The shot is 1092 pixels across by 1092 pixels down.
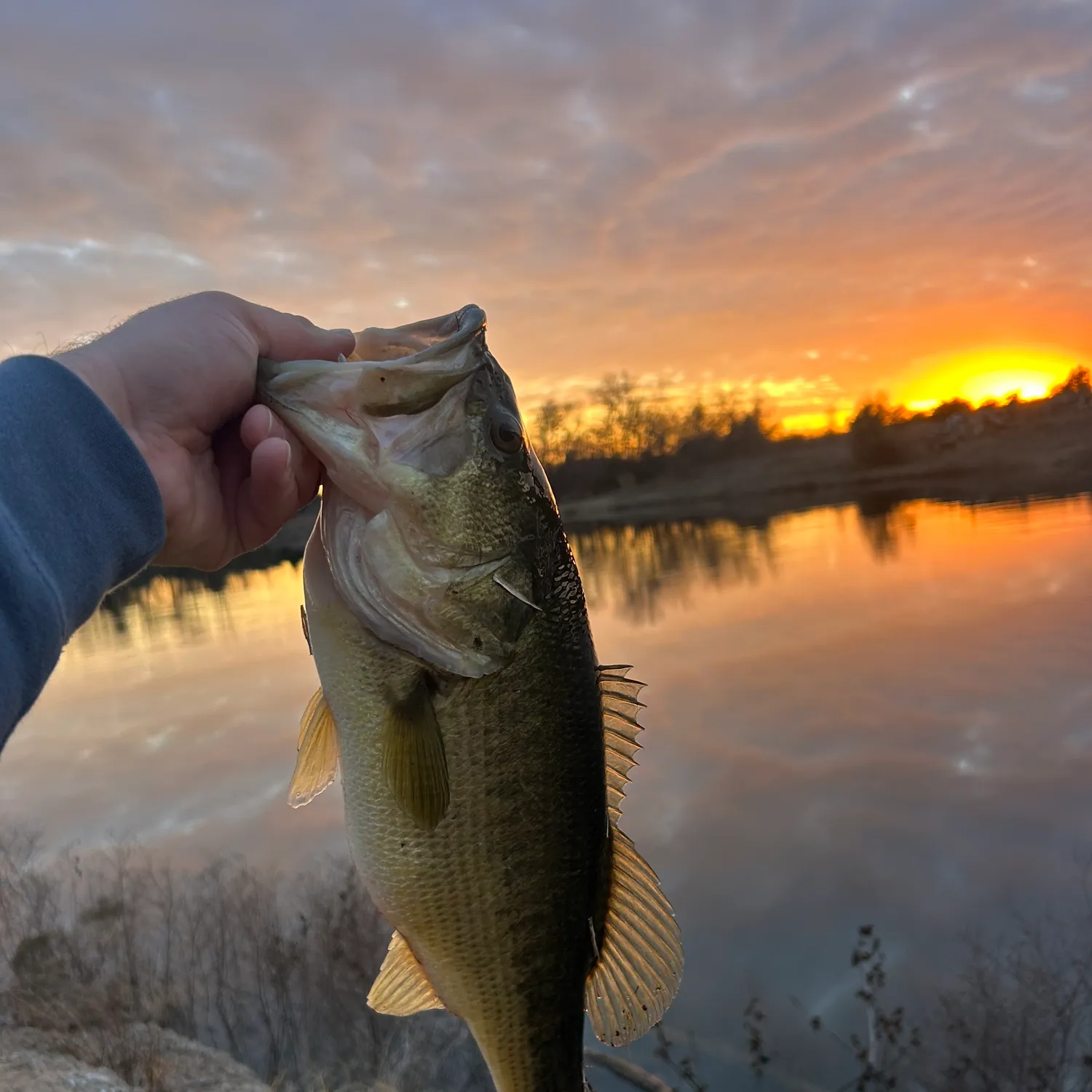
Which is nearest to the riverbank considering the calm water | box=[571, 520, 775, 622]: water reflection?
box=[571, 520, 775, 622]: water reflection

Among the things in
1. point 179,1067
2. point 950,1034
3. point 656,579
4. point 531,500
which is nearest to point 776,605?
point 656,579

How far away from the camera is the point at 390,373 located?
1704 mm

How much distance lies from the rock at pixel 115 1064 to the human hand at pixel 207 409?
4.28 metres

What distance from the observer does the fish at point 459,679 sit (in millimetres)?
1741

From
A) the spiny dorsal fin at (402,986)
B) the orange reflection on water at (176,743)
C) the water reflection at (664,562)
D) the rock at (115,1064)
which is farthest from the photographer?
the water reflection at (664,562)

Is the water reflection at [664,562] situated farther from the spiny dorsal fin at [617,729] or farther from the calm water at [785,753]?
the spiny dorsal fin at [617,729]

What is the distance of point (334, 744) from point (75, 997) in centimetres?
561

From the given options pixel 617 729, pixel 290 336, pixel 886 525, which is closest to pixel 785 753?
pixel 617 729

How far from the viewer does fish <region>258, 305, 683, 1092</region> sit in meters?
1.74

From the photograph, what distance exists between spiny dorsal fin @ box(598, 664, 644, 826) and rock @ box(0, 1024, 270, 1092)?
4.37 m

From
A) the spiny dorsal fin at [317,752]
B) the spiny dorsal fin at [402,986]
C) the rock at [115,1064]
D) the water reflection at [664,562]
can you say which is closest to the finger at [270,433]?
the spiny dorsal fin at [317,752]

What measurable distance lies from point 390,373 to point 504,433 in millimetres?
284

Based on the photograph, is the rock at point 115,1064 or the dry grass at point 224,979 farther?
the dry grass at point 224,979

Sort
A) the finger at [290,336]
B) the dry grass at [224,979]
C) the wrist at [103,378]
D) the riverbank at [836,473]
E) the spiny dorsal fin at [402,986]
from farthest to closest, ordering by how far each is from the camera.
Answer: the riverbank at [836,473] → the dry grass at [224,979] → the finger at [290,336] → the spiny dorsal fin at [402,986] → the wrist at [103,378]
